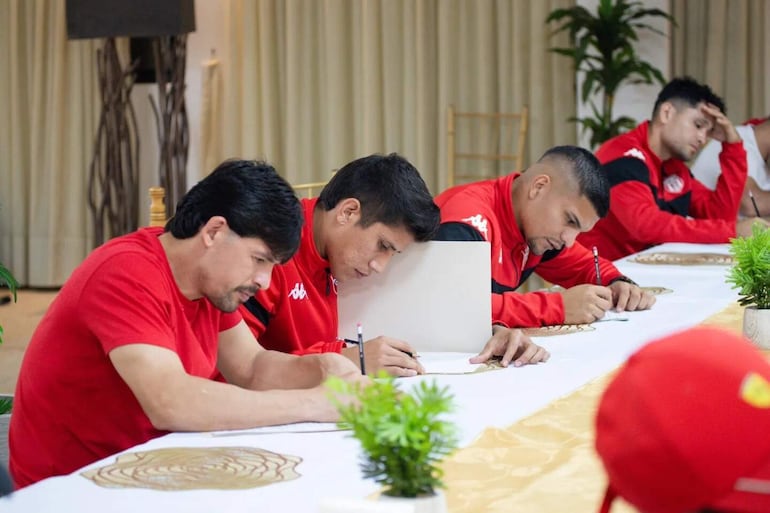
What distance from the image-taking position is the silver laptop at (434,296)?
2373mm

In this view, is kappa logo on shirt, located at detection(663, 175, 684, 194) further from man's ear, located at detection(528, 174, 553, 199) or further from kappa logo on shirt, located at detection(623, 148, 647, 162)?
man's ear, located at detection(528, 174, 553, 199)

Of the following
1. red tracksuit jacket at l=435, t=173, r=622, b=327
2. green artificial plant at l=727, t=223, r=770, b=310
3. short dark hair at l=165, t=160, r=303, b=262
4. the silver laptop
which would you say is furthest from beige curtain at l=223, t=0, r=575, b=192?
short dark hair at l=165, t=160, r=303, b=262

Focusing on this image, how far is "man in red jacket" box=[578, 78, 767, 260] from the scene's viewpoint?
4.11 metres

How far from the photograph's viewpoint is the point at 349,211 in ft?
7.58

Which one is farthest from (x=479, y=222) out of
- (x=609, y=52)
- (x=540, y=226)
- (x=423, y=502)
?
(x=609, y=52)

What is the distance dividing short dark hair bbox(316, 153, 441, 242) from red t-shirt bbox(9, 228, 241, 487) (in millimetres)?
533

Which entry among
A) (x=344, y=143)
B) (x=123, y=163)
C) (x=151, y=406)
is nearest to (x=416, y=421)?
(x=151, y=406)

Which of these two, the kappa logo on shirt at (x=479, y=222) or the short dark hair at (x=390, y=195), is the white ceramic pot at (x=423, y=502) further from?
the kappa logo on shirt at (x=479, y=222)

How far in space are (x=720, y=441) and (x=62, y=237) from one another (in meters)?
7.25

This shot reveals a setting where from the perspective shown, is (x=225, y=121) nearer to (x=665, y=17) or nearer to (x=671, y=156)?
(x=665, y=17)

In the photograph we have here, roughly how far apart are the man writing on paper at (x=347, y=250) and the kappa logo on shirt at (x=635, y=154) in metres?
1.97

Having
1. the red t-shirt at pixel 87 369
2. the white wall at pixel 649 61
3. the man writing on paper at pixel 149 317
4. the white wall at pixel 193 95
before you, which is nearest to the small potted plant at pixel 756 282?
the man writing on paper at pixel 149 317

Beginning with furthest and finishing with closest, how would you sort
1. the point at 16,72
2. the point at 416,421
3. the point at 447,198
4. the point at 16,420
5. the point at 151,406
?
the point at 16,72, the point at 447,198, the point at 16,420, the point at 151,406, the point at 416,421

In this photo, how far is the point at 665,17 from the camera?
5.93m
